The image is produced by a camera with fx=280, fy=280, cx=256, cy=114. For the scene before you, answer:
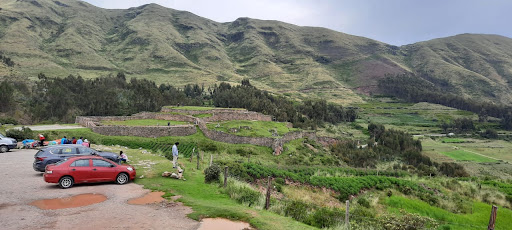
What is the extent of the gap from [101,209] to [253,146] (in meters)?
38.1

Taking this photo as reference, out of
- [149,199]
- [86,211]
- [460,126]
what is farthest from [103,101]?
[460,126]

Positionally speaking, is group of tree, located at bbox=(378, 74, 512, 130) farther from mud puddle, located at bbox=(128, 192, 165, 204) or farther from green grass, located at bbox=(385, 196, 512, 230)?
mud puddle, located at bbox=(128, 192, 165, 204)

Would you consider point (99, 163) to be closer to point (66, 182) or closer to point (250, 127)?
point (66, 182)

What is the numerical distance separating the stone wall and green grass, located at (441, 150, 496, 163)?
66612 mm

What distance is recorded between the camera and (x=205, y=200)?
46.4 ft

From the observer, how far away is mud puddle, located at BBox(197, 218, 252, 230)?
1016cm

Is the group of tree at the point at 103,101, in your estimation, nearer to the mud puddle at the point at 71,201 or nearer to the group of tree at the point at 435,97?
the mud puddle at the point at 71,201

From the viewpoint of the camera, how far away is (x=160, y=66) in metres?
189

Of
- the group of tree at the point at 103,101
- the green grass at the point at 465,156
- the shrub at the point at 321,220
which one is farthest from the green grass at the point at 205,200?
the green grass at the point at 465,156

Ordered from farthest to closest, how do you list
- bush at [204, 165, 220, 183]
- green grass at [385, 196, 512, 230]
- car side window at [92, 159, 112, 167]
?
1. green grass at [385, 196, 512, 230]
2. bush at [204, 165, 220, 183]
3. car side window at [92, 159, 112, 167]

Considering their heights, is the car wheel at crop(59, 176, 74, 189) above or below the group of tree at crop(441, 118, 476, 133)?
above

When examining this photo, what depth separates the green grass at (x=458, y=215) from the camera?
1858cm

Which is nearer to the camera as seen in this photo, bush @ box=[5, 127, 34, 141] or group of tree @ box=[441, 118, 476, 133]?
bush @ box=[5, 127, 34, 141]

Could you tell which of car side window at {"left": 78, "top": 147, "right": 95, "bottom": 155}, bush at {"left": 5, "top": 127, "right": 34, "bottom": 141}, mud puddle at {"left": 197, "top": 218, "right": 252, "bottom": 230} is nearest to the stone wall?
bush at {"left": 5, "top": 127, "right": 34, "bottom": 141}
